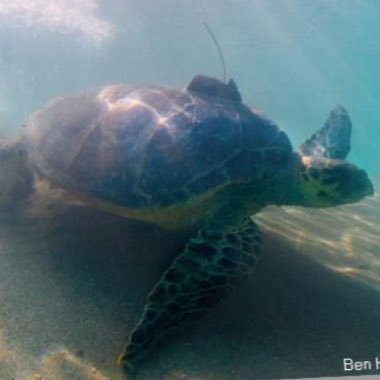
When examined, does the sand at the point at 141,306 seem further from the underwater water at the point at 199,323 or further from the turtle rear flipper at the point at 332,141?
the turtle rear flipper at the point at 332,141

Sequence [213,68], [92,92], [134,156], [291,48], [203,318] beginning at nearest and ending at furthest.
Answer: [203,318] < [134,156] < [92,92] < [291,48] < [213,68]

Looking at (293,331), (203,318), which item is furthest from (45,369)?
(293,331)

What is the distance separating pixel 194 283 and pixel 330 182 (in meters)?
1.64

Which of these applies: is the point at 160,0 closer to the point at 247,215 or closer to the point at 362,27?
the point at 362,27

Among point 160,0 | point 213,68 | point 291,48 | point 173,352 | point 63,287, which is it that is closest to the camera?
point 173,352

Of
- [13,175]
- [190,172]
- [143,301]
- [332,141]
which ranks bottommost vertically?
[332,141]

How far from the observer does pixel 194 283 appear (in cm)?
294

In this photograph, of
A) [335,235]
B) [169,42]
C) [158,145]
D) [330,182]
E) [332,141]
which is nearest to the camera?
[158,145]

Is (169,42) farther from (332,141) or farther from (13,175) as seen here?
(13,175)

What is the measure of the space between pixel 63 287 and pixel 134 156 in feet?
3.81

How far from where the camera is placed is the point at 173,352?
2.77 meters

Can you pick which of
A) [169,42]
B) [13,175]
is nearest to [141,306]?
[13,175]

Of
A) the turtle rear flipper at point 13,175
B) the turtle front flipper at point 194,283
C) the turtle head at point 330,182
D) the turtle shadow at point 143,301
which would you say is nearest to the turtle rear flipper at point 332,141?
the turtle head at point 330,182

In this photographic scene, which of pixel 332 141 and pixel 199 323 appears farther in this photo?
pixel 332 141
